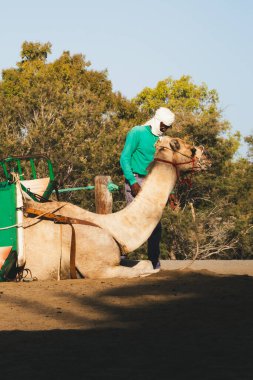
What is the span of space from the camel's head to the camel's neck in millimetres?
119

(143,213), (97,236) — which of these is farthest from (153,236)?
(97,236)

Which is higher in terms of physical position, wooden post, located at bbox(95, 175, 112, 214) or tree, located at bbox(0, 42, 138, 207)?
tree, located at bbox(0, 42, 138, 207)

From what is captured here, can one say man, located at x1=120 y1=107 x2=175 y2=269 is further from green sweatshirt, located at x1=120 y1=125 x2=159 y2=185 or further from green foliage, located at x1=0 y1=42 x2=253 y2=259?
green foliage, located at x1=0 y1=42 x2=253 y2=259

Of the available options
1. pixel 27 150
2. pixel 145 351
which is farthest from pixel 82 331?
pixel 27 150

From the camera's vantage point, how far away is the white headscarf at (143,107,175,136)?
12.8 m

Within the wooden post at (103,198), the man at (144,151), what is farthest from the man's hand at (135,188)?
the wooden post at (103,198)

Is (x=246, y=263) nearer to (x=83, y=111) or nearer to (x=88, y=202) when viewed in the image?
(x=88, y=202)

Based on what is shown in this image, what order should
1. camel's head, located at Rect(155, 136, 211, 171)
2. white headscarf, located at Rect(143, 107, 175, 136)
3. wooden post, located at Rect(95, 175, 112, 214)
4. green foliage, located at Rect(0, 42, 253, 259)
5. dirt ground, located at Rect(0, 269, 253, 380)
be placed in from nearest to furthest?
dirt ground, located at Rect(0, 269, 253, 380) → camel's head, located at Rect(155, 136, 211, 171) → white headscarf, located at Rect(143, 107, 175, 136) → wooden post, located at Rect(95, 175, 112, 214) → green foliage, located at Rect(0, 42, 253, 259)

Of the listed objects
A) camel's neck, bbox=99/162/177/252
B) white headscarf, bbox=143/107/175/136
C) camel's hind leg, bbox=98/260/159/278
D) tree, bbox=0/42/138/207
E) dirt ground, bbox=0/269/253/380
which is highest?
tree, bbox=0/42/138/207

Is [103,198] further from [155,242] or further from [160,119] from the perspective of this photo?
[160,119]

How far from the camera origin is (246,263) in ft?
48.9

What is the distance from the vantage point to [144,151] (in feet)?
42.2

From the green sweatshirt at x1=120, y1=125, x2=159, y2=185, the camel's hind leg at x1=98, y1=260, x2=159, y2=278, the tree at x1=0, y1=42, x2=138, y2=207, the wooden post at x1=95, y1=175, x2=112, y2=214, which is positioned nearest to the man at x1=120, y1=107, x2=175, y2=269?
the green sweatshirt at x1=120, y1=125, x2=159, y2=185

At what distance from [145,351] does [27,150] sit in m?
37.8
